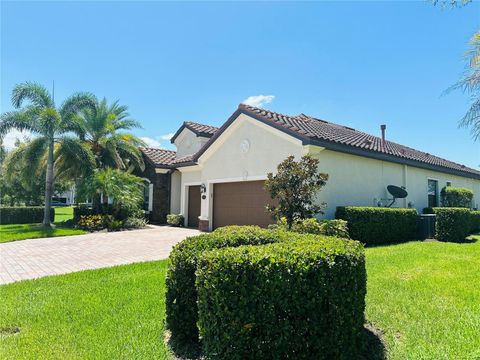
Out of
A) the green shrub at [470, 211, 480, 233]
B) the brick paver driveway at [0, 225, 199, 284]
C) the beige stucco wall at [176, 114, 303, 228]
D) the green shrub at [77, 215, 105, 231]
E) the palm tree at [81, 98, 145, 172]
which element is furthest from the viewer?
the palm tree at [81, 98, 145, 172]

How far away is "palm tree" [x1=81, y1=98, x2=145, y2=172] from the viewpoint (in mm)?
21328

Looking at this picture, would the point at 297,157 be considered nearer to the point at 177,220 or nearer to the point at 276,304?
the point at 276,304

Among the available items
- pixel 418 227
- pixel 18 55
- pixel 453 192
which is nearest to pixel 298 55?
pixel 418 227

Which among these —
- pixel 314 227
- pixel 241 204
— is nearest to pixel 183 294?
pixel 314 227

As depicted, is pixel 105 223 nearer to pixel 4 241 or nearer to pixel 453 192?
pixel 4 241

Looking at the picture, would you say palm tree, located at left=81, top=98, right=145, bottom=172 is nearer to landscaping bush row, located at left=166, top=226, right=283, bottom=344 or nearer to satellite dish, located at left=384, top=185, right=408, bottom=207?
satellite dish, located at left=384, top=185, right=408, bottom=207

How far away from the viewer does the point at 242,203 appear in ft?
51.2

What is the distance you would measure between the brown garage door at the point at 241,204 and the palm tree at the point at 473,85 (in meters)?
8.78

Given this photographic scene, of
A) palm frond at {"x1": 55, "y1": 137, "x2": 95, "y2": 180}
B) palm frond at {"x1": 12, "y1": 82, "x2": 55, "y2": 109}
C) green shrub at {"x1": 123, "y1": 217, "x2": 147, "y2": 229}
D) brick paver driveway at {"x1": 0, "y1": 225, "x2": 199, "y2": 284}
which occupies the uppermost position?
palm frond at {"x1": 12, "y1": 82, "x2": 55, "y2": 109}

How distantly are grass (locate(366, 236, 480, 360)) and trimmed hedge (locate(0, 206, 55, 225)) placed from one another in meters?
22.3

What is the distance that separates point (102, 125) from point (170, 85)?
7719mm

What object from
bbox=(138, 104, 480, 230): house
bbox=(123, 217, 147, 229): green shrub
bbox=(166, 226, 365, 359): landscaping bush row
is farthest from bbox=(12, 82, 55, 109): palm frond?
bbox=(166, 226, 365, 359): landscaping bush row

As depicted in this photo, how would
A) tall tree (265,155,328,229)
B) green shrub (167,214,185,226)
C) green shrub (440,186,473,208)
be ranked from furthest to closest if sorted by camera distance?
green shrub (167,214,185,226), green shrub (440,186,473,208), tall tree (265,155,328,229)

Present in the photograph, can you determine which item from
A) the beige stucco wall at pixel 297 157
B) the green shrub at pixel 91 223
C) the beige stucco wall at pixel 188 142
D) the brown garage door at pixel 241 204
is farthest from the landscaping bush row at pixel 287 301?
the beige stucco wall at pixel 188 142
